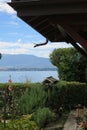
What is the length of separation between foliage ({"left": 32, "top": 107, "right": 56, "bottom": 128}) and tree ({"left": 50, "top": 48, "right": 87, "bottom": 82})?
691 centimetres

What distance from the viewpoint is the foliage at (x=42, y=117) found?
1261 cm

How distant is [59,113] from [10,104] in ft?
6.02

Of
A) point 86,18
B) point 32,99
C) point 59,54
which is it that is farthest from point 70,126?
point 59,54

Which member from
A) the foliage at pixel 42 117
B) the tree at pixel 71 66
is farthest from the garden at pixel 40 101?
the tree at pixel 71 66

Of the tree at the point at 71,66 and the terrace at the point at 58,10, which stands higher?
the terrace at the point at 58,10

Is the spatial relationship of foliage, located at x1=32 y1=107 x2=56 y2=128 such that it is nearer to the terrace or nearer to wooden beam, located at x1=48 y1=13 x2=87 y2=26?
wooden beam, located at x1=48 y1=13 x2=87 y2=26

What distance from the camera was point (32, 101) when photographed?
13938mm

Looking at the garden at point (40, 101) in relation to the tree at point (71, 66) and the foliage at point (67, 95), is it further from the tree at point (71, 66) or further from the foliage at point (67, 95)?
the tree at point (71, 66)

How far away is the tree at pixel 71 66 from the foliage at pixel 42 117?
691cm

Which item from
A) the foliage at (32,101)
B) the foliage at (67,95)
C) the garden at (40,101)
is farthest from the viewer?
the foliage at (67,95)

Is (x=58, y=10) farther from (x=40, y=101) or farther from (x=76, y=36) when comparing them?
(x=40, y=101)

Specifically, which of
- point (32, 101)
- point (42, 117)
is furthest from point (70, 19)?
point (32, 101)

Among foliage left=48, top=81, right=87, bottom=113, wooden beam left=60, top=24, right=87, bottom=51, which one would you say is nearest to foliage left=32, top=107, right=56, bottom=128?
foliage left=48, top=81, right=87, bottom=113

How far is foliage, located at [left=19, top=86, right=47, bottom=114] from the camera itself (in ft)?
45.8
